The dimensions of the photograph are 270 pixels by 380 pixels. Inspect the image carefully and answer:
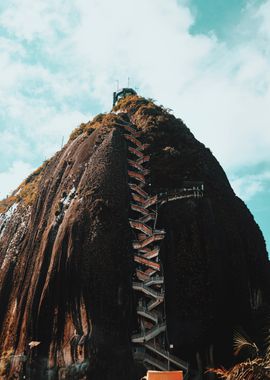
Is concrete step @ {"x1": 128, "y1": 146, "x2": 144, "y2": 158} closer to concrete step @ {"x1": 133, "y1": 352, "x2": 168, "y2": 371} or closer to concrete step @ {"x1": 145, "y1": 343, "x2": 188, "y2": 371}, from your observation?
concrete step @ {"x1": 145, "y1": 343, "x2": 188, "y2": 371}

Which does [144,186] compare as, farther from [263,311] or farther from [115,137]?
[263,311]

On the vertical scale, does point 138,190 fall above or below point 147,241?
above

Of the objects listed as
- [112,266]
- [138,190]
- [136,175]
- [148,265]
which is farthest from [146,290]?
[136,175]

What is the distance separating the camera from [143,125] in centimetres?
4172

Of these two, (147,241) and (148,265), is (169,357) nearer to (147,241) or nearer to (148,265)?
(148,265)

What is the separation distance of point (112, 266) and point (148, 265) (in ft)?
8.69

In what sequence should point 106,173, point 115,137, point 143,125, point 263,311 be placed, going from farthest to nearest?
point 143,125 < point 115,137 < point 106,173 < point 263,311

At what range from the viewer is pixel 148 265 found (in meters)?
A: 31.8

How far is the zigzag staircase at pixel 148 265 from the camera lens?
94.6 ft

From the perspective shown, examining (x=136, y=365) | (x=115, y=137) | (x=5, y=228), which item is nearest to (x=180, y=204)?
(x=115, y=137)

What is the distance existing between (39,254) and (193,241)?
11.1 meters

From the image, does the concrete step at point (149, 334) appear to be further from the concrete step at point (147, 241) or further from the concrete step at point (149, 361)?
the concrete step at point (147, 241)

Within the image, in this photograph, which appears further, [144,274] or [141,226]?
[141,226]

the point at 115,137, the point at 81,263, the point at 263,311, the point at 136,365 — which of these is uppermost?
the point at 115,137
